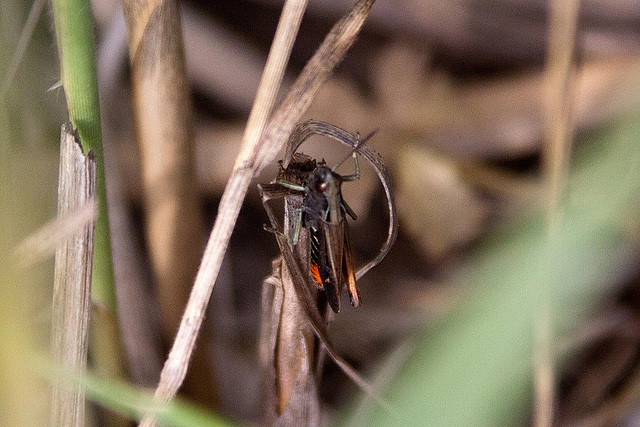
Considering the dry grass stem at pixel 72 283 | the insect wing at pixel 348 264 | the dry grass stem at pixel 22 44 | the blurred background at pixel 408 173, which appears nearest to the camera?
the dry grass stem at pixel 22 44

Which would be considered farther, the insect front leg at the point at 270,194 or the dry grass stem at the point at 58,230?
the insect front leg at the point at 270,194

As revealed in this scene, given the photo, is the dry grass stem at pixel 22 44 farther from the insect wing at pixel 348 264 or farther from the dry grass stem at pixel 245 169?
the insect wing at pixel 348 264

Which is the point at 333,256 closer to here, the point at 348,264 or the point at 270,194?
the point at 348,264

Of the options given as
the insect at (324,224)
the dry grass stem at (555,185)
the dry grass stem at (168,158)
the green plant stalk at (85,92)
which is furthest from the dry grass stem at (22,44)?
the dry grass stem at (555,185)

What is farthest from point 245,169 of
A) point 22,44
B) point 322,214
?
point 22,44

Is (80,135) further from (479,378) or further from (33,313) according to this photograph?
(479,378)

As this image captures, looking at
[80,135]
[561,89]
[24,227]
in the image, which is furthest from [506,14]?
[24,227]

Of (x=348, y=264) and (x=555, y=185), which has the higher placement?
(x=555, y=185)

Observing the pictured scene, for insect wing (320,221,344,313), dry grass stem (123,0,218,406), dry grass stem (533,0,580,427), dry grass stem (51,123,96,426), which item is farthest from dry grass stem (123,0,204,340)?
dry grass stem (533,0,580,427)
